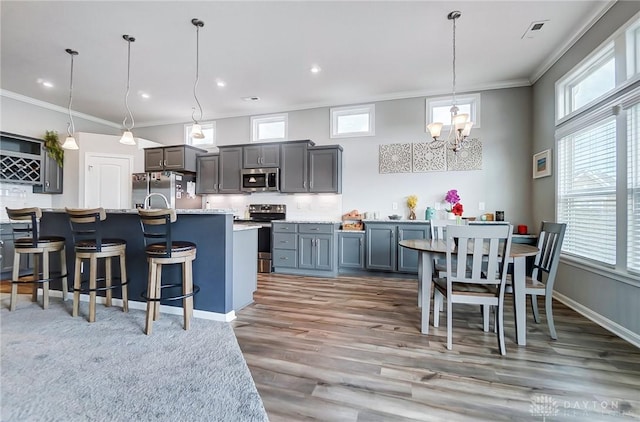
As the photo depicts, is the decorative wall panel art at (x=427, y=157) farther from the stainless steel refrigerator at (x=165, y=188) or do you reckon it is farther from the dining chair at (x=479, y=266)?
the stainless steel refrigerator at (x=165, y=188)

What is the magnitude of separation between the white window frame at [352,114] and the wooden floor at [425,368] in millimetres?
3245

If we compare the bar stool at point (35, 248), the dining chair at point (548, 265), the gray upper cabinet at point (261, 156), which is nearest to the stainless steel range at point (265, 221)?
the gray upper cabinet at point (261, 156)

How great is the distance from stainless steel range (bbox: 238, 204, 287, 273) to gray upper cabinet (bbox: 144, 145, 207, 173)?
154 cm

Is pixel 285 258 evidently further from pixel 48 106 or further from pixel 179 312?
pixel 48 106

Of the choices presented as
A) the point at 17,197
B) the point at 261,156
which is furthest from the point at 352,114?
the point at 17,197

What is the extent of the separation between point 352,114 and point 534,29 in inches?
108

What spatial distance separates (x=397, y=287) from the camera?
3854mm

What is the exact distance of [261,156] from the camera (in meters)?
5.14

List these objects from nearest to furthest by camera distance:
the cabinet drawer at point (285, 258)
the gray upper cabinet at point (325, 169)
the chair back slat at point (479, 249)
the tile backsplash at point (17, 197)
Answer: the chair back slat at point (479, 249) < the tile backsplash at point (17, 197) < the cabinet drawer at point (285, 258) < the gray upper cabinet at point (325, 169)

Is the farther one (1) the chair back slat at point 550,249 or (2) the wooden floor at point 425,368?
(1) the chair back slat at point 550,249

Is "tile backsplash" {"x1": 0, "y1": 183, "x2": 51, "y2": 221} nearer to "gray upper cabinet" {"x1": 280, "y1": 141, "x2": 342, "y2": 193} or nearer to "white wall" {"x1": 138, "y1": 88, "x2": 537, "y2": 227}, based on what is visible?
"white wall" {"x1": 138, "y1": 88, "x2": 537, "y2": 227}

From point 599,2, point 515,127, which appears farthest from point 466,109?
point 599,2

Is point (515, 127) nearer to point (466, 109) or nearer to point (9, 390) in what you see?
point (466, 109)

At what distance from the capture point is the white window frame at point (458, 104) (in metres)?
4.43
